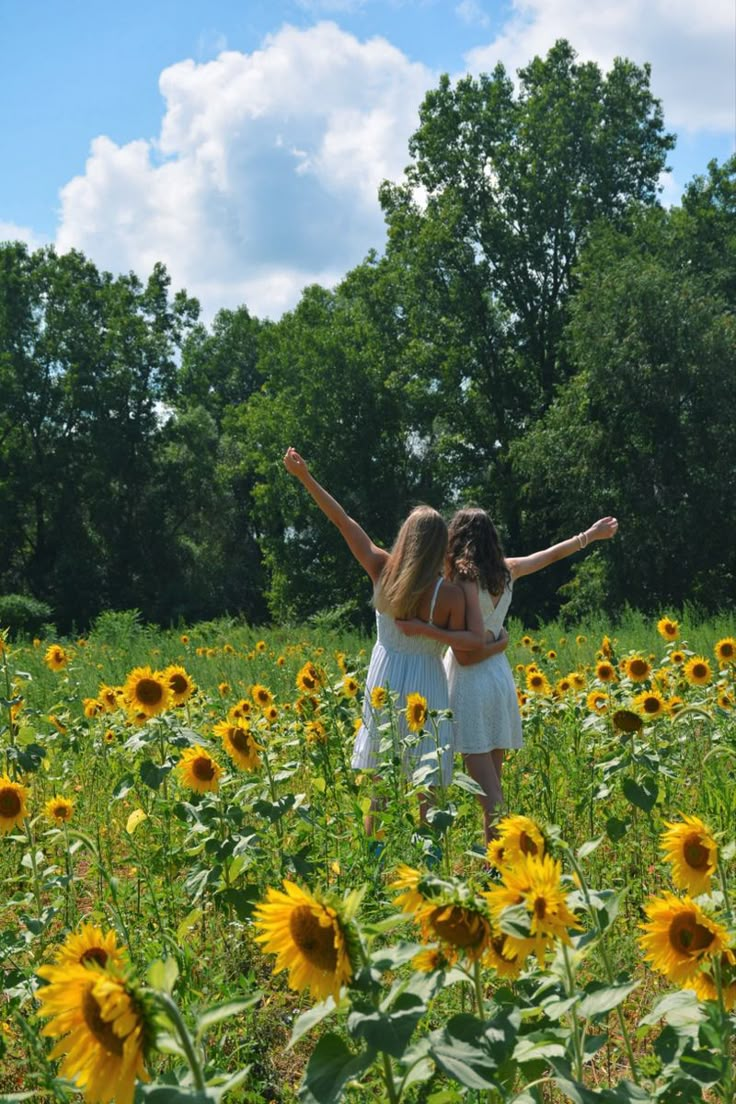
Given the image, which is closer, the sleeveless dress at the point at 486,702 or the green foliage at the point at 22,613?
the sleeveless dress at the point at 486,702

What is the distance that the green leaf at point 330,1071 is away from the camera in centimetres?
139

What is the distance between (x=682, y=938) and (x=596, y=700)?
3154 millimetres

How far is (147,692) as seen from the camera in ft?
11.9

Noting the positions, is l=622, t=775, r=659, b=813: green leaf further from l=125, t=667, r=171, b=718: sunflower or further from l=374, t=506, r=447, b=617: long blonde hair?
l=125, t=667, r=171, b=718: sunflower

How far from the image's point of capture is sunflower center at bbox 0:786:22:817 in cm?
292

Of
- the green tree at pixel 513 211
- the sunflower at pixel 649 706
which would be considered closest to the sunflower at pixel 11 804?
the sunflower at pixel 649 706

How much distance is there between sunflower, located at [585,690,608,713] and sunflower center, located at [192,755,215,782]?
6.84 ft

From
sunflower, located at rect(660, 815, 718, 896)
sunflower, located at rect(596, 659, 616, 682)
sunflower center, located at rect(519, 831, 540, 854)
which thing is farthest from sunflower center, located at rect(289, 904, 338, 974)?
sunflower, located at rect(596, 659, 616, 682)

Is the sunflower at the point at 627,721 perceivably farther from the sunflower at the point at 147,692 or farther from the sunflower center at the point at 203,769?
the sunflower at the point at 147,692

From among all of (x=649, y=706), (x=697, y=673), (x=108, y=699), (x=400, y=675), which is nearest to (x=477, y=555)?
(x=400, y=675)

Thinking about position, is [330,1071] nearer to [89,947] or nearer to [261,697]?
[89,947]

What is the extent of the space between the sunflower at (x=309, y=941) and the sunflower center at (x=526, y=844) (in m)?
0.43

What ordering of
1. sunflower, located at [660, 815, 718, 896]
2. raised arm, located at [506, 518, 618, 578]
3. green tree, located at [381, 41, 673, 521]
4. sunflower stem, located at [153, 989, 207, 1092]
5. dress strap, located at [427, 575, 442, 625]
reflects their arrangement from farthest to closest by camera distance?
green tree, located at [381, 41, 673, 521] → raised arm, located at [506, 518, 618, 578] → dress strap, located at [427, 575, 442, 625] → sunflower, located at [660, 815, 718, 896] → sunflower stem, located at [153, 989, 207, 1092]

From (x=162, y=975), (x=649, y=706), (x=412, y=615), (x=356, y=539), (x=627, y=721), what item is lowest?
(x=649, y=706)
